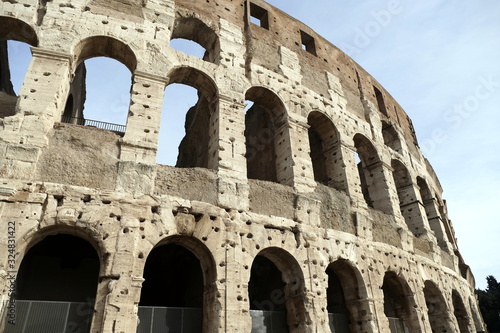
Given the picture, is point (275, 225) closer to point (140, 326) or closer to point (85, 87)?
point (140, 326)

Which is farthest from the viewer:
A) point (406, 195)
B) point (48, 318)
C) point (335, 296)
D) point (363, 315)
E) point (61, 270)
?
point (406, 195)

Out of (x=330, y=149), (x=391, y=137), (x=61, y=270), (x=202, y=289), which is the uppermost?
(x=391, y=137)

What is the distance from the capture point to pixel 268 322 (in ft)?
22.0

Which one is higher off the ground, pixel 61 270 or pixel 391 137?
pixel 391 137

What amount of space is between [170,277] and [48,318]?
15.4 ft

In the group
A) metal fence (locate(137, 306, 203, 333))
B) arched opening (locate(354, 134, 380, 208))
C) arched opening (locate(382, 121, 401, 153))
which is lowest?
metal fence (locate(137, 306, 203, 333))

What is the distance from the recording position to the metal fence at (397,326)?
28.3 feet

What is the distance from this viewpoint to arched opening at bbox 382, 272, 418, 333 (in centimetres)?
904

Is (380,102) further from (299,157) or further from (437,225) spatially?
(299,157)

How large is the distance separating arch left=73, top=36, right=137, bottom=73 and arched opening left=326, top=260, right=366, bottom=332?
6515mm

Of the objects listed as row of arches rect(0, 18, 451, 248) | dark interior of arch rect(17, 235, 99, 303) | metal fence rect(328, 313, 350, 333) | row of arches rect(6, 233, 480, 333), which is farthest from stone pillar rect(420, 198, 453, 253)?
dark interior of arch rect(17, 235, 99, 303)

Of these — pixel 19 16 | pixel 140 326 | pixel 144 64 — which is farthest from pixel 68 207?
pixel 19 16

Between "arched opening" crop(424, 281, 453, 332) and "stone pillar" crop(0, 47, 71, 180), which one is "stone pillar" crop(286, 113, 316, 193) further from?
"arched opening" crop(424, 281, 453, 332)

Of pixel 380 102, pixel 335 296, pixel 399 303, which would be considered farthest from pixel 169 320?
pixel 380 102
